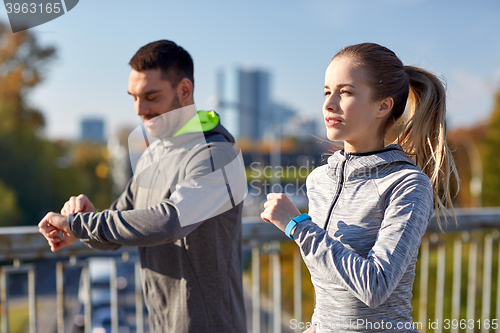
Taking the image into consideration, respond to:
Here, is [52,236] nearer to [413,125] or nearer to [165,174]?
[165,174]

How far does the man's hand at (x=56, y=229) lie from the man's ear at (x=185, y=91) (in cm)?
70

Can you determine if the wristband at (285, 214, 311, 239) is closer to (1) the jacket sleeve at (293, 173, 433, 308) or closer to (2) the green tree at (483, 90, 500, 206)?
(1) the jacket sleeve at (293, 173, 433, 308)

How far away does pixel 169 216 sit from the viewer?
1.57m

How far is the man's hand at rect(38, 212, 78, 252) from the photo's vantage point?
172 centimetres

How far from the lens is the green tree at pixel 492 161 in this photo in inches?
744

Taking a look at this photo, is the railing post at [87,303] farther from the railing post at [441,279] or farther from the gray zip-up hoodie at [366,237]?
the railing post at [441,279]

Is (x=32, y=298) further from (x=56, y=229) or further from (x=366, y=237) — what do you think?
(x=366, y=237)

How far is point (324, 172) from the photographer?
1.57m

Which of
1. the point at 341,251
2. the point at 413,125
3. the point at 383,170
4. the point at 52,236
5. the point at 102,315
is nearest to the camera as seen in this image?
the point at 341,251

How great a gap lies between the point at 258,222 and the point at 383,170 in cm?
132

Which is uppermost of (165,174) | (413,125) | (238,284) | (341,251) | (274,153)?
(413,125)

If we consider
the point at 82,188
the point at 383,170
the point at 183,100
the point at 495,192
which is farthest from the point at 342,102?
the point at 82,188

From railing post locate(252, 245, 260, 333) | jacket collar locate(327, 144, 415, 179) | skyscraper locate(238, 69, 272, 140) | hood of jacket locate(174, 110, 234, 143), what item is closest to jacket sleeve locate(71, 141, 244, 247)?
hood of jacket locate(174, 110, 234, 143)

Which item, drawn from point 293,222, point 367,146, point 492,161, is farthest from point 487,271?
point 492,161
